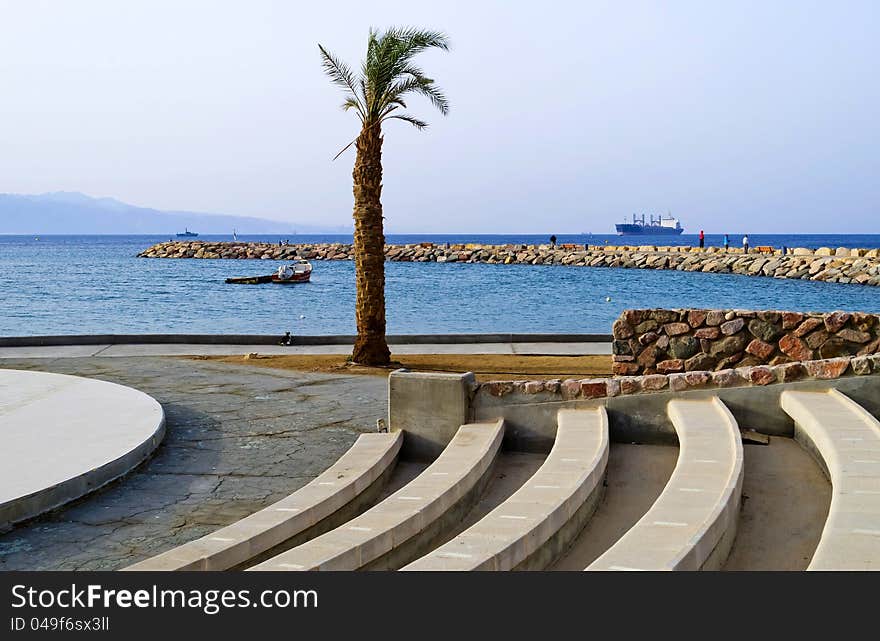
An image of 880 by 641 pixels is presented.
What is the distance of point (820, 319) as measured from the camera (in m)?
10.3

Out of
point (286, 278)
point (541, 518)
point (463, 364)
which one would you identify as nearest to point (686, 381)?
point (541, 518)

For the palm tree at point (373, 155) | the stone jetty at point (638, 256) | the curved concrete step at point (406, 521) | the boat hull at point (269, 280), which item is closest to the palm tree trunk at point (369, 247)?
the palm tree at point (373, 155)

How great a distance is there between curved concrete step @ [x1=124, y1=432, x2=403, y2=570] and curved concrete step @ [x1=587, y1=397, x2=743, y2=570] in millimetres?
2091

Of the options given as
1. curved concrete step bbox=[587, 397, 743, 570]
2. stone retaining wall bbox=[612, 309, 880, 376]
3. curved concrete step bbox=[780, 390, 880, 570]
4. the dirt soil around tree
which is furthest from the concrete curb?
curved concrete step bbox=[587, 397, 743, 570]

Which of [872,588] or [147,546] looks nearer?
[872,588]

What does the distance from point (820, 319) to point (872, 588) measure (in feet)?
23.6

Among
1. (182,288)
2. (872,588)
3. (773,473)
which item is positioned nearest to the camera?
(872,588)

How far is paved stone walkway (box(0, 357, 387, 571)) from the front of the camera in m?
5.75

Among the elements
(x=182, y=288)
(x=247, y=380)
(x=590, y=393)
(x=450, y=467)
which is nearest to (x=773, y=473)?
(x=590, y=393)

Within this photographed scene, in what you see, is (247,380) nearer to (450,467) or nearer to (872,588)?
(450,467)

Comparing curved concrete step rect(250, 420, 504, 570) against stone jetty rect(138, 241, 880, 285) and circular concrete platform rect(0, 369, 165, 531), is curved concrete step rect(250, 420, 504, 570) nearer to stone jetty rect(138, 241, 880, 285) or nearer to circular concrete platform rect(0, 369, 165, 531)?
circular concrete platform rect(0, 369, 165, 531)

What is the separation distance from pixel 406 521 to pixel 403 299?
40.8 m

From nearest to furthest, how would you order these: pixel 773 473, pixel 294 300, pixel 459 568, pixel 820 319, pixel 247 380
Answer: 1. pixel 459 568
2. pixel 773 473
3. pixel 820 319
4. pixel 247 380
5. pixel 294 300

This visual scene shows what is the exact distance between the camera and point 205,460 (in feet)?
25.8
